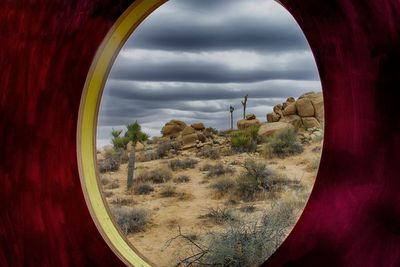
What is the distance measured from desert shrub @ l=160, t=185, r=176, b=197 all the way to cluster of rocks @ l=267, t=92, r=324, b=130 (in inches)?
342

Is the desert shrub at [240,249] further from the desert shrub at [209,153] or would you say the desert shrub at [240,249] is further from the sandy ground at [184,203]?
the desert shrub at [209,153]

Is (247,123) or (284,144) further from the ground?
(247,123)

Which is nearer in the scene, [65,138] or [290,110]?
[65,138]

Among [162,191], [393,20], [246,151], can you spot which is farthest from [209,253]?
[246,151]

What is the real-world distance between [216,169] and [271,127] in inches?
207

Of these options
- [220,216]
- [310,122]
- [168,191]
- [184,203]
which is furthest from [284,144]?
[220,216]

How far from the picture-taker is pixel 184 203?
1435cm

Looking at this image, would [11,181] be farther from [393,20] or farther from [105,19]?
[393,20]

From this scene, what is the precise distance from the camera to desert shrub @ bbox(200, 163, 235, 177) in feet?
56.1

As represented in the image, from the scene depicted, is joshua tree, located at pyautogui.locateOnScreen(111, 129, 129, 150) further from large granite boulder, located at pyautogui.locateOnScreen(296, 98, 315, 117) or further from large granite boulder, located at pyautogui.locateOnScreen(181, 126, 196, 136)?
large granite boulder, located at pyautogui.locateOnScreen(296, 98, 315, 117)

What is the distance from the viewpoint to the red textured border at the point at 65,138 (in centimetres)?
297

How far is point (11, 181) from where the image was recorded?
4016 millimetres

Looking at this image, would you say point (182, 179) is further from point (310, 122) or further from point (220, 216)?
point (310, 122)

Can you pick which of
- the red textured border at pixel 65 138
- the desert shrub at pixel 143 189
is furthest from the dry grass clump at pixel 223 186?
the red textured border at pixel 65 138
